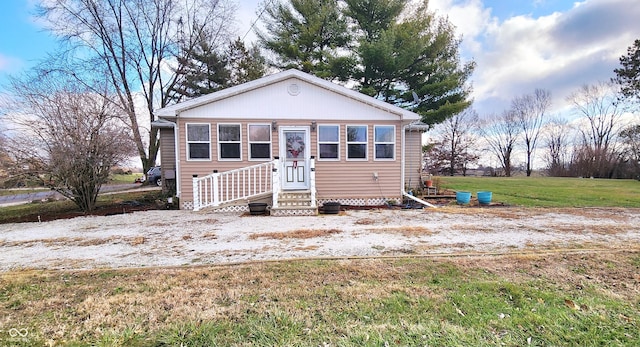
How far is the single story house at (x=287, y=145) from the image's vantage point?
8.76 meters

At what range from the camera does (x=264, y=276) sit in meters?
3.27

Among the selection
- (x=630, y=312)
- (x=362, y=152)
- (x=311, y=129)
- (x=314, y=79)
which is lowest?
(x=630, y=312)

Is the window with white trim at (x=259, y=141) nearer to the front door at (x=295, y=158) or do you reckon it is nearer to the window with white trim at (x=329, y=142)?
the front door at (x=295, y=158)

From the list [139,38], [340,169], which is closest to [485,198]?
[340,169]

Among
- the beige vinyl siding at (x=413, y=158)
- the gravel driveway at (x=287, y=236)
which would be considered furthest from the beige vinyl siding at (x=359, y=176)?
the beige vinyl siding at (x=413, y=158)

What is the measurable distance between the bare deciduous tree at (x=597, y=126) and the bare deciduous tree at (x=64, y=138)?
38353mm

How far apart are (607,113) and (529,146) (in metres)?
7.70

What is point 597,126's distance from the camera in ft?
105

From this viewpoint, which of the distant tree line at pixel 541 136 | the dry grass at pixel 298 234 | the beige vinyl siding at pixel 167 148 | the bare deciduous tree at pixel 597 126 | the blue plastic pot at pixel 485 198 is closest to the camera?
the dry grass at pixel 298 234

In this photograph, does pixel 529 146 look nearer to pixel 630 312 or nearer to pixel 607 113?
pixel 607 113

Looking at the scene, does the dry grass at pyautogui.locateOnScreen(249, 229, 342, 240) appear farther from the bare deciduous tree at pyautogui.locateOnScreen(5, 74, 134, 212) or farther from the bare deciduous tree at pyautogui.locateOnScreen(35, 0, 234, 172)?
the bare deciduous tree at pyautogui.locateOnScreen(35, 0, 234, 172)

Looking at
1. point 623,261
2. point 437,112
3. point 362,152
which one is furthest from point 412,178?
point 623,261

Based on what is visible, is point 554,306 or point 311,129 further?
point 311,129

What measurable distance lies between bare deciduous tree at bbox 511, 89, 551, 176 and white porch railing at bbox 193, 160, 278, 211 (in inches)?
1438
